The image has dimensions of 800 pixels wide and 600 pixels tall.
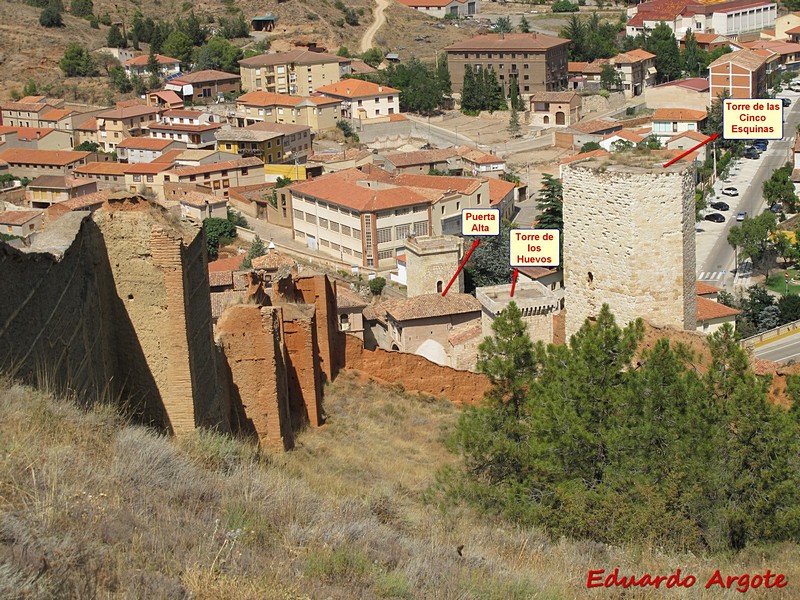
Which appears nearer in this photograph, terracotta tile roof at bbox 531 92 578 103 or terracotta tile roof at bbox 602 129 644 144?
terracotta tile roof at bbox 602 129 644 144

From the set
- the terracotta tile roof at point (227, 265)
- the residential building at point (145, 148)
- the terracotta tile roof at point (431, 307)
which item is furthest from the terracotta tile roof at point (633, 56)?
the terracotta tile roof at point (431, 307)

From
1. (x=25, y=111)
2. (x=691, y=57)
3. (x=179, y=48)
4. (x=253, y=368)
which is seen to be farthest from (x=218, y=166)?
(x=253, y=368)

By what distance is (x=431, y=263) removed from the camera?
30.0 metres

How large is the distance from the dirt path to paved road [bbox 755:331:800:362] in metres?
53.6

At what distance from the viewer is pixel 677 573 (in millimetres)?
8609

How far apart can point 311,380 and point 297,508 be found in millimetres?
7476

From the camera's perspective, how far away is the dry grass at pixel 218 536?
224 inches

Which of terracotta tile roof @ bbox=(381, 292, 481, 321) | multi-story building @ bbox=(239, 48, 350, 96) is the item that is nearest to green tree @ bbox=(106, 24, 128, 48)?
multi-story building @ bbox=(239, 48, 350, 96)

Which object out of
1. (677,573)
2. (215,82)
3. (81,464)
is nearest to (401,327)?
(677,573)

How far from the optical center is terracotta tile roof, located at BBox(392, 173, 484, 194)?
44844mm

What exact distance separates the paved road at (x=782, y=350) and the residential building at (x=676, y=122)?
2863 cm

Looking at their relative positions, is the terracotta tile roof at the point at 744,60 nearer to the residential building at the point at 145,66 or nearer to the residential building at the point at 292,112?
the residential building at the point at 292,112

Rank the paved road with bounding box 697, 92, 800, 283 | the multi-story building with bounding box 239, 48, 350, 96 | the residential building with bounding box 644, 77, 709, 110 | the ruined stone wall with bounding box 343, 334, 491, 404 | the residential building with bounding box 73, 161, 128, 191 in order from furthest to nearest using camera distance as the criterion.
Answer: the multi-story building with bounding box 239, 48, 350, 96 → the residential building with bounding box 644, 77, 709, 110 → the residential building with bounding box 73, 161, 128, 191 → the paved road with bounding box 697, 92, 800, 283 → the ruined stone wall with bounding box 343, 334, 491, 404

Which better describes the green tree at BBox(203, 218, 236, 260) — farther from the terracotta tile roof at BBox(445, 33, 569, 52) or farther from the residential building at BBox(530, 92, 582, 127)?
the terracotta tile roof at BBox(445, 33, 569, 52)
